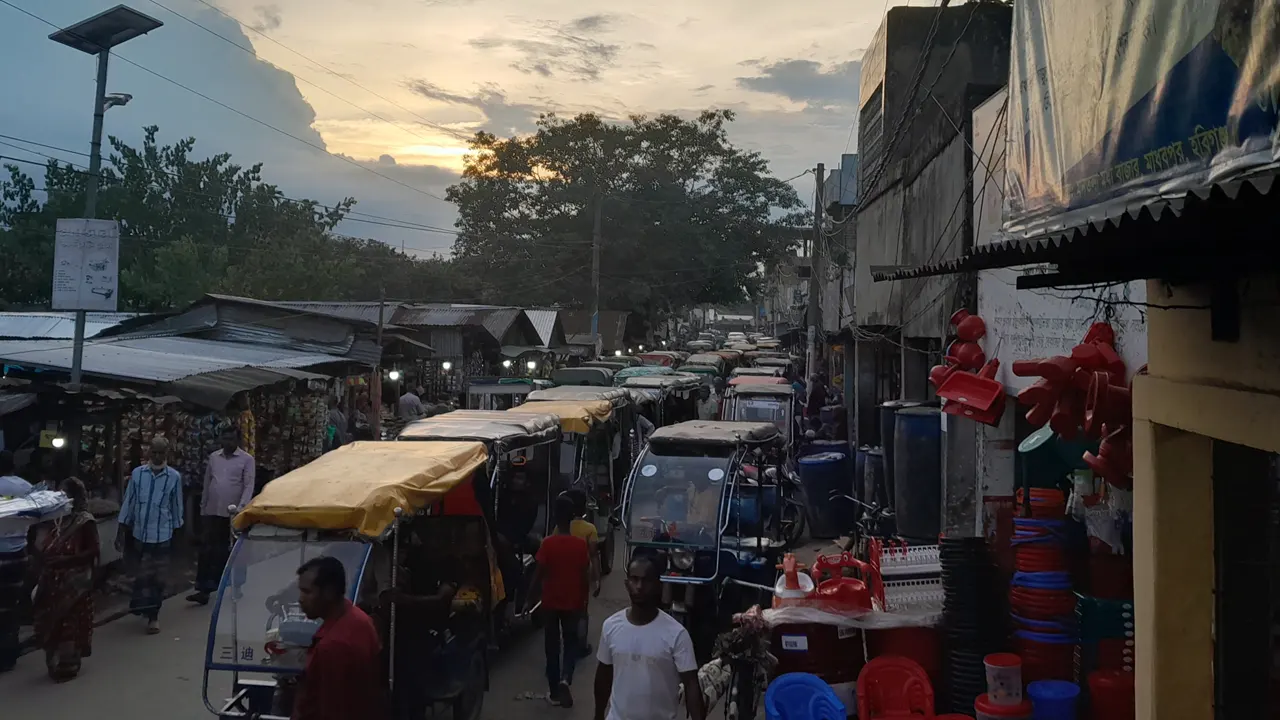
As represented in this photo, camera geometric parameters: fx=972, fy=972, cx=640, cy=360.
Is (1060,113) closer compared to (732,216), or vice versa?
(1060,113)

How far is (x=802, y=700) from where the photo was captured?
604cm

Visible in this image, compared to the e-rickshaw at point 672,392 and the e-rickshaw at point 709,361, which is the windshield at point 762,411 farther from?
the e-rickshaw at point 709,361

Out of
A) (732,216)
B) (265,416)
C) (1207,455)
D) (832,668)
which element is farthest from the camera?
(732,216)

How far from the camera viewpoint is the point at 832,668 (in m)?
6.54

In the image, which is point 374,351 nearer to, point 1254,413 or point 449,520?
point 449,520

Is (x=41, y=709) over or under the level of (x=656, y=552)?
under

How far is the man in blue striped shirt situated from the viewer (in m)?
9.55

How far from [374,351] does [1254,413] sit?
715 inches

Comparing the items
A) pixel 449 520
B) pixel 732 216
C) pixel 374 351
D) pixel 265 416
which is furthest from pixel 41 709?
pixel 732 216

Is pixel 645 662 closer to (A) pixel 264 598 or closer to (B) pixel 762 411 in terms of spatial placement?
(A) pixel 264 598

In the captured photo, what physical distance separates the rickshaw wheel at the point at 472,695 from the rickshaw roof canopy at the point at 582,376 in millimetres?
15148

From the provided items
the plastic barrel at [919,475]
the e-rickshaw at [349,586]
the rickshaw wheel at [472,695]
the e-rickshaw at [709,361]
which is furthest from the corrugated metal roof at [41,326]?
the e-rickshaw at [709,361]

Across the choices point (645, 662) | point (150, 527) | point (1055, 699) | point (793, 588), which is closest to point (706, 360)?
point (150, 527)

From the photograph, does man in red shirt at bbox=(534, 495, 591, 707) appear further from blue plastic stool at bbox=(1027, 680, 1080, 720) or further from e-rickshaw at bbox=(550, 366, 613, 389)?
e-rickshaw at bbox=(550, 366, 613, 389)
